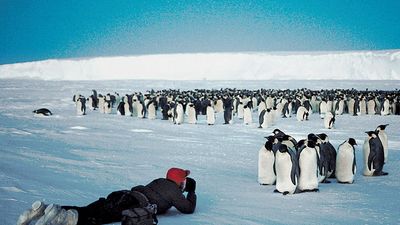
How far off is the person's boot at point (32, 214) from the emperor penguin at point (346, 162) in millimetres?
4757

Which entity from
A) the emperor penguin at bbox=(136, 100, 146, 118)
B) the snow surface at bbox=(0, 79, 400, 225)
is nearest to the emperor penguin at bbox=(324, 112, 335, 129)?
the snow surface at bbox=(0, 79, 400, 225)

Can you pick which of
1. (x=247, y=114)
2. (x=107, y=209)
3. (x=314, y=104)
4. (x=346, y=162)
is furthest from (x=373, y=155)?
(x=314, y=104)

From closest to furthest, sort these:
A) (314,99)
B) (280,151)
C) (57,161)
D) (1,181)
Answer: (1,181)
(280,151)
(57,161)
(314,99)

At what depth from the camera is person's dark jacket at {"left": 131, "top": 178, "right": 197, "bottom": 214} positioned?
4410 millimetres

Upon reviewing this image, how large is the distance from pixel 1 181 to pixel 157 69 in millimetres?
101556

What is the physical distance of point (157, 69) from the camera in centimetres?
10600

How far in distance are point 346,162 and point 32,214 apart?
4.85 metres

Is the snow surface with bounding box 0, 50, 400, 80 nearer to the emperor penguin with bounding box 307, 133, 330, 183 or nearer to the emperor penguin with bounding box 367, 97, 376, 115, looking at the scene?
the emperor penguin with bounding box 367, 97, 376, 115

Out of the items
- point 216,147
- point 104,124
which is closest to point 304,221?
point 216,147

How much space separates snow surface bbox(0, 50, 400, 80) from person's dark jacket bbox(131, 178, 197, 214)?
81295mm

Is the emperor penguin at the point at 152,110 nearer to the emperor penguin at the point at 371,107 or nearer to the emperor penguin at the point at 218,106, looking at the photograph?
the emperor penguin at the point at 218,106

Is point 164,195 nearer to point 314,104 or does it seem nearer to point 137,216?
point 137,216

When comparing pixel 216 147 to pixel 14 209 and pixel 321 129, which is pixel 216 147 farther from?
pixel 14 209

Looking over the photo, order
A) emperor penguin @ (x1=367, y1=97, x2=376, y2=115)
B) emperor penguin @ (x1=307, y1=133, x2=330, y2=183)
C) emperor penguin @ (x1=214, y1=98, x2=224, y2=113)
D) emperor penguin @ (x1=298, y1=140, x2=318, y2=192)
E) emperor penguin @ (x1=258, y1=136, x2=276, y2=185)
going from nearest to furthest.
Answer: emperor penguin @ (x1=298, y1=140, x2=318, y2=192) < emperor penguin @ (x1=258, y1=136, x2=276, y2=185) < emperor penguin @ (x1=307, y1=133, x2=330, y2=183) < emperor penguin @ (x1=367, y1=97, x2=376, y2=115) < emperor penguin @ (x1=214, y1=98, x2=224, y2=113)
